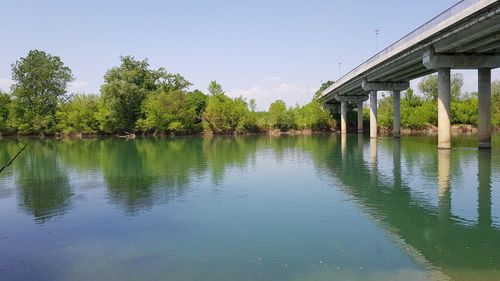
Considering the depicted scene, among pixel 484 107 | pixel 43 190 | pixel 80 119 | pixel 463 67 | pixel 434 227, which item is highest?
pixel 463 67

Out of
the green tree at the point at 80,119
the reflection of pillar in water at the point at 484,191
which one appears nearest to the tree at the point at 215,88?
the green tree at the point at 80,119

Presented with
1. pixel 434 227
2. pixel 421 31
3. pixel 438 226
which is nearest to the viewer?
pixel 434 227

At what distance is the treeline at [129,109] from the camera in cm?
10375

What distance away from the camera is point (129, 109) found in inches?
4188

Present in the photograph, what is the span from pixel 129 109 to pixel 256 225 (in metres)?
95.7

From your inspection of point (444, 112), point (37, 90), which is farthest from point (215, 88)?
point (444, 112)

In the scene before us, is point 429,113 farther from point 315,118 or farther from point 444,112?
point 444,112

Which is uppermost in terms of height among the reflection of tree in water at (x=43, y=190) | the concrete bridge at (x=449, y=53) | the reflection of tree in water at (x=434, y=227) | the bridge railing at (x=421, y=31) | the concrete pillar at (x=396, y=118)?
the bridge railing at (x=421, y=31)

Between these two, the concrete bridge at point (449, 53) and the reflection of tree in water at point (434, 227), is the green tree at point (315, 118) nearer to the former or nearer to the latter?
the concrete bridge at point (449, 53)

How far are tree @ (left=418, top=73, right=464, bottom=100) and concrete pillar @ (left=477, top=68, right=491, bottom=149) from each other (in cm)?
8288

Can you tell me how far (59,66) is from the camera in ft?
378

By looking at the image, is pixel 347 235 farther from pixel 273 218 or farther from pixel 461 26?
pixel 461 26

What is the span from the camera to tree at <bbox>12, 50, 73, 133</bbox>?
10944 centimetres

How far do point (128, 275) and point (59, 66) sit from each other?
384 feet
